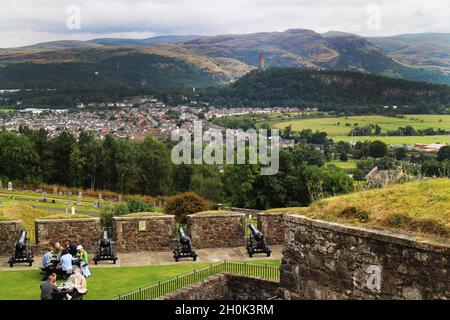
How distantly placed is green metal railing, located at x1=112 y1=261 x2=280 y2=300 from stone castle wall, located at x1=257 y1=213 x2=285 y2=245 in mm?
2759

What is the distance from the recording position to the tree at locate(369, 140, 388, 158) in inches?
4210

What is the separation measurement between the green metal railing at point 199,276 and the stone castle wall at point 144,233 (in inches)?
99.6

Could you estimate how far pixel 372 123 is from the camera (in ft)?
520

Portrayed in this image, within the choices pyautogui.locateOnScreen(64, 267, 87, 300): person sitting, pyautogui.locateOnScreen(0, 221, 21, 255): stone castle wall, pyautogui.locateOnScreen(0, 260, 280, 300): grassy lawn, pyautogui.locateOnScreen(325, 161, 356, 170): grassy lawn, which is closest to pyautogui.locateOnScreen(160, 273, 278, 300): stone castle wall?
pyautogui.locateOnScreen(0, 260, 280, 300): grassy lawn

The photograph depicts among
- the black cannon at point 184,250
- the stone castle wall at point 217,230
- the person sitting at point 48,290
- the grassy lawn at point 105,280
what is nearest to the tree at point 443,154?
the stone castle wall at point 217,230

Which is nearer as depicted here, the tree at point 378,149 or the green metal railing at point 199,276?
the green metal railing at point 199,276

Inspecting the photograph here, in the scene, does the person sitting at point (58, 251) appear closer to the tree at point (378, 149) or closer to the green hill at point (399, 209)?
the green hill at point (399, 209)

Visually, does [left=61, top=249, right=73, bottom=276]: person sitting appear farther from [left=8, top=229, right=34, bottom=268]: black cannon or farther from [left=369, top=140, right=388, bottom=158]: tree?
[left=369, top=140, right=388, bottom=158]: tree

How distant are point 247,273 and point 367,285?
242 inches

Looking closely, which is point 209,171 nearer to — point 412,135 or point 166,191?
point 166,191

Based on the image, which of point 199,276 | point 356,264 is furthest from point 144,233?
point 356,264

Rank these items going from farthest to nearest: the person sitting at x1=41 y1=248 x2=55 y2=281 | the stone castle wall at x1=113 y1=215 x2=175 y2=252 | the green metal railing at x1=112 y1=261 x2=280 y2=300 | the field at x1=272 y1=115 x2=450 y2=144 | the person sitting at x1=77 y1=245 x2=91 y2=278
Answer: the field at x1=272 y1=115 x2=450 y2=144, the stone castle wall at x1=113 y1=215 x2=175 y2=252, the person sitting at x1=77 y1=245 x2=91 y2=278, the person sitting at x1=41 y1=248 x2=55 y2=281, the green metal railing at x1=112 y1=261 x2=280 y2=300

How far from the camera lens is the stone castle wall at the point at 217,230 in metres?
18.1

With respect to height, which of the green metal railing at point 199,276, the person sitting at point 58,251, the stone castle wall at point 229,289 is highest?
the person sitting at point 58,251
